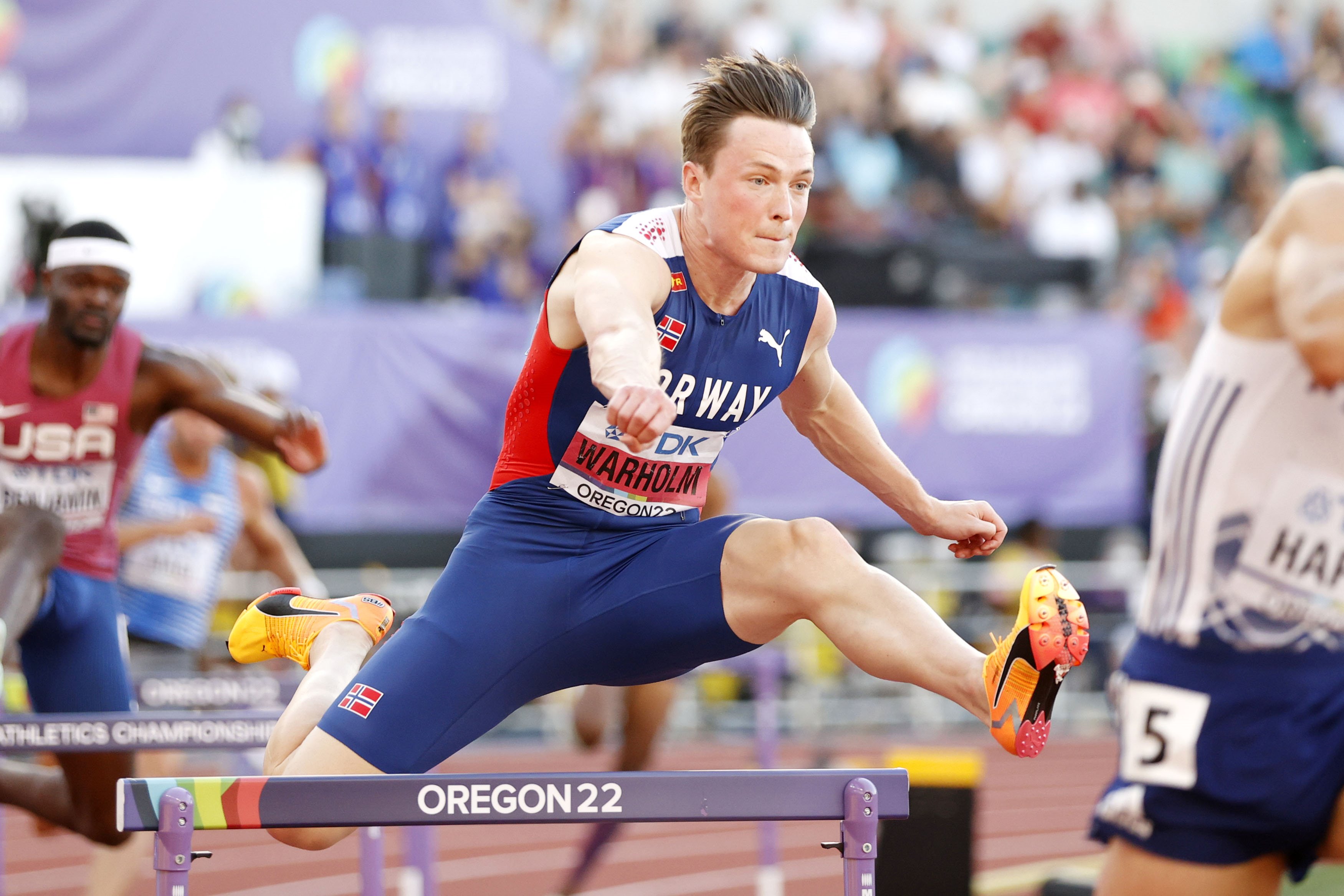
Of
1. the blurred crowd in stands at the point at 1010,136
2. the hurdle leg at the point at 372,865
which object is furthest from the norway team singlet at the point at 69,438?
the blurred crowd in stands at the point at 1010,136

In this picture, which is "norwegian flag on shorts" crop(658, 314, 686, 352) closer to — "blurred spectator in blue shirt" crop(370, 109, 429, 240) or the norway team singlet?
the norway team singlet

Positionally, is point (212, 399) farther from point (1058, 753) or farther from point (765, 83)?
point (1058, 753)

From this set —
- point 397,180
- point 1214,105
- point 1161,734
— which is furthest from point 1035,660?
point 1214,105

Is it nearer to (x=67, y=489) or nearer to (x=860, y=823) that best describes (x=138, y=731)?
(x=67, y=489)

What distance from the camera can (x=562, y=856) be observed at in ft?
28.5

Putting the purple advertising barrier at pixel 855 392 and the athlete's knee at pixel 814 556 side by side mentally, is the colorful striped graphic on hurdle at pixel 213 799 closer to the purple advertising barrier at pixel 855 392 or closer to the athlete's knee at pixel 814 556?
the athlete's knee at pixel 814 556

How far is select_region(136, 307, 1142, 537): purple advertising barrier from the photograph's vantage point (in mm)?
10953

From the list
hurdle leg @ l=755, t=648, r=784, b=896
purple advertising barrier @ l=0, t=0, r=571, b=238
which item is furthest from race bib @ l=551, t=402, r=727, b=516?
purple advertising barrier @ l=0, t=0, r=571, b=238

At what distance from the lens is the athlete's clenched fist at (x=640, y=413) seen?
9.14 ft

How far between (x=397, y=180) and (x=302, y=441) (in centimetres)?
842

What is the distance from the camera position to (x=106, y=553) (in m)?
5.48

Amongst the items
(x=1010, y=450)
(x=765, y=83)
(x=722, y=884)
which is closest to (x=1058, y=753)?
(x=1010, y=450)

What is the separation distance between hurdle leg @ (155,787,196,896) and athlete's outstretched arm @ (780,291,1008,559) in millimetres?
1827

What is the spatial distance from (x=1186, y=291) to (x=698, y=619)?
13.5 m
